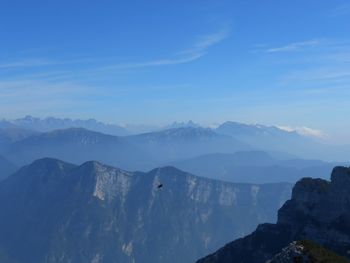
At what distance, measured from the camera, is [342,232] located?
183875 millimetres

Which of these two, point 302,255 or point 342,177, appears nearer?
point 302,255

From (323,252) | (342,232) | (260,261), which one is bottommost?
(260,261)

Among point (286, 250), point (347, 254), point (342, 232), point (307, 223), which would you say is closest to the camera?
point (286, 250)

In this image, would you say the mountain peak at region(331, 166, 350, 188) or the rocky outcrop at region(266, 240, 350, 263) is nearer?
the rocky outcrop at region(266, 240, 350, 263)

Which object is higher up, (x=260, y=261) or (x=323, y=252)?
(x=323, y=252)

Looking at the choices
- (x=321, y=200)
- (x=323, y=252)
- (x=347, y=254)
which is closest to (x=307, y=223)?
(x=321, y=200)

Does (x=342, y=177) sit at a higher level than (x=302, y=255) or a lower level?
higher

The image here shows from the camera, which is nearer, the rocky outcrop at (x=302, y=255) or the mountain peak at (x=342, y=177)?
the rocky outcrop at (x=302, y=255)

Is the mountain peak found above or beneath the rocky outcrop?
above

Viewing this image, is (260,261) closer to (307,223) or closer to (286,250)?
(307,223)

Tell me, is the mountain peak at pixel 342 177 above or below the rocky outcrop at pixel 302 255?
above

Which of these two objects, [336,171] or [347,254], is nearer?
[347,254]

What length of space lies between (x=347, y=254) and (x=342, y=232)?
42.6 feet

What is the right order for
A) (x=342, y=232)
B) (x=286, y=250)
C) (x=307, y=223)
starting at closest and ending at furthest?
(x=286, y=250)
(x=342, y=232)
(x=307, y=223)
